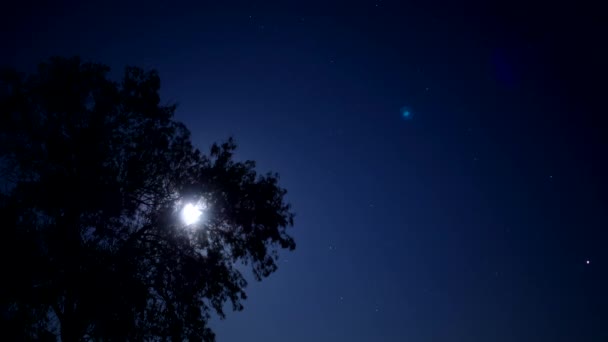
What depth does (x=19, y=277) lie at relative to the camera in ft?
30.1

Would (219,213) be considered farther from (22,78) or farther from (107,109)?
(22,78)

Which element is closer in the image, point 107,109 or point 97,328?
point 97,328

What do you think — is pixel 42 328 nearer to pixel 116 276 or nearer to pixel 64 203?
pixel 116 276

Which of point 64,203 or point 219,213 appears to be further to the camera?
point 219,213

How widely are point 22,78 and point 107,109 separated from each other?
297 centimetres

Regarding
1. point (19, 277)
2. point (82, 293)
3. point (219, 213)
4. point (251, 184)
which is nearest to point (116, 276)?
point (82, 293)

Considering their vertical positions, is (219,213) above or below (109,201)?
below

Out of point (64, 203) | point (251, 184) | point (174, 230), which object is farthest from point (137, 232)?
point (251, 184)

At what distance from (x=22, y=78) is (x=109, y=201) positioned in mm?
5490

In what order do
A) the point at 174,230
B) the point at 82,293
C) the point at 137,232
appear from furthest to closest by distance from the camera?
the point at 174,230, the point at 137,232, the point at 82,293

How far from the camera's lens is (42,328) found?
31.7ft

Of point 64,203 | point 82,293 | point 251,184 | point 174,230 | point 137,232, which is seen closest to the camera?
point 82,293

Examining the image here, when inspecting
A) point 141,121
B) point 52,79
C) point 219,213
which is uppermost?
point 52,79

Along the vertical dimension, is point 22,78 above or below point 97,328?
above
